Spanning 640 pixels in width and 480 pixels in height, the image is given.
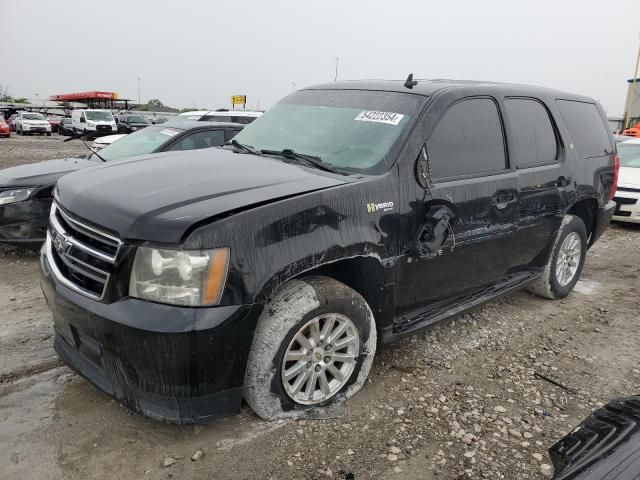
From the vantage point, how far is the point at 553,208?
4059 millimetres

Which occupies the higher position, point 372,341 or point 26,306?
point 372,341

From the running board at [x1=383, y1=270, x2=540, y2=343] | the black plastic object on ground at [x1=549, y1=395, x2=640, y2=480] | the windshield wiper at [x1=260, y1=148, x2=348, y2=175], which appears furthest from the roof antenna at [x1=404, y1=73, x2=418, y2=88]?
the black plastic object on ground at [x1=549, y1=395, x2=640, y2=480]

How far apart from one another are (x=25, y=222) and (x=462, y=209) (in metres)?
4.13

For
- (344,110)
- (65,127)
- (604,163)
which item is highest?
(344,110)

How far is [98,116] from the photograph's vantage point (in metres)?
28.9

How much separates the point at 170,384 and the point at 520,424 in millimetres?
1906

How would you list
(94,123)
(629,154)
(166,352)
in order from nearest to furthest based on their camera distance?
(166,352), (629,154), (94,123)

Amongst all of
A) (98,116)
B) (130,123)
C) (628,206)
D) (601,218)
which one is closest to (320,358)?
(601,218)

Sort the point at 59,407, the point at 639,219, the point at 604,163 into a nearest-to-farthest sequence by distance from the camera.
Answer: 1. the point at 59,407
2. the point at 604,163
3. the point at 639,219

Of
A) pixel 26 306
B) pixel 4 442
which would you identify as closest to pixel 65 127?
pixel 26 306

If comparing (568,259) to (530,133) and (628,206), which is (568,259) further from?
(628,206)

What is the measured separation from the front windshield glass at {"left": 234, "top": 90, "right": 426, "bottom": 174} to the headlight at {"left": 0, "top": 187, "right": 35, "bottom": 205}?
2535 mm

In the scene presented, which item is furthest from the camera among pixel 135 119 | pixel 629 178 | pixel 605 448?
pixel 135 119

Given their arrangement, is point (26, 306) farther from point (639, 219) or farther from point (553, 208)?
point (639, 219)
